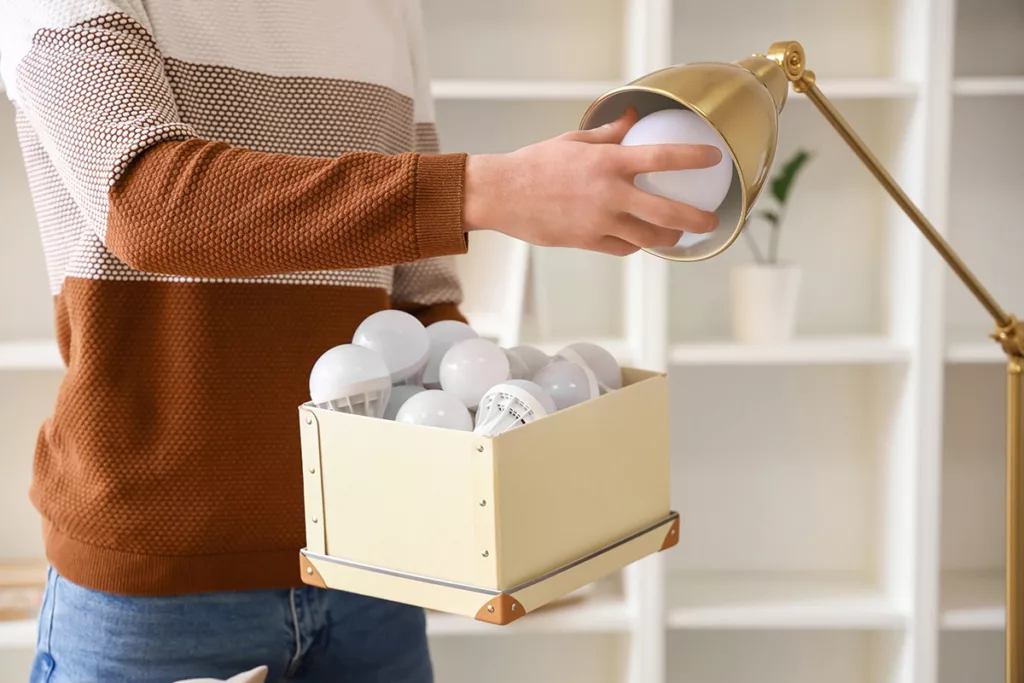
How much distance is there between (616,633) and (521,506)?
59.9 inches

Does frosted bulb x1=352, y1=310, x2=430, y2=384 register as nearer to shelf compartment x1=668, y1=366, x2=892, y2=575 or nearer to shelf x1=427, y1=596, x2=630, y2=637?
shelf x1=427, y1=596, x2=630, y2=637

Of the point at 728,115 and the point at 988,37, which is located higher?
the point at 988,37

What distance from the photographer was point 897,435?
71.6 inches

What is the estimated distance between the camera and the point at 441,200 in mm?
621

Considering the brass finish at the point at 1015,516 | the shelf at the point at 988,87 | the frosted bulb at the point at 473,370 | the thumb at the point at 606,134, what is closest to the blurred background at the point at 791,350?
the shelf at the point at 988,87

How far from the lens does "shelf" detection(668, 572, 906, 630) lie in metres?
1.79

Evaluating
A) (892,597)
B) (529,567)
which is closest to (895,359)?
(892,597)

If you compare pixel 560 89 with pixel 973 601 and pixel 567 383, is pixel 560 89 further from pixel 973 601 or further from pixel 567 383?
pixel 973 601

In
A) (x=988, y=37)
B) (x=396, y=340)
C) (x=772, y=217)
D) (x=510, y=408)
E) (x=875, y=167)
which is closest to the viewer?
(x=510, y=408)

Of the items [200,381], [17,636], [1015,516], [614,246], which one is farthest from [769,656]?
[614,246]

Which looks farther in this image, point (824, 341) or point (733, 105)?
point (824, 341)

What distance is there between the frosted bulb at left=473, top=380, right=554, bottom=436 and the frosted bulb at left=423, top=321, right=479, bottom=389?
0.42 feet

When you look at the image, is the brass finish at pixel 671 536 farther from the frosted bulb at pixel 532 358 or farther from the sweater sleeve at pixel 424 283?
the sweater sleeve at pixel 424 283

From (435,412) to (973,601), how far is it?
61.6 inches
